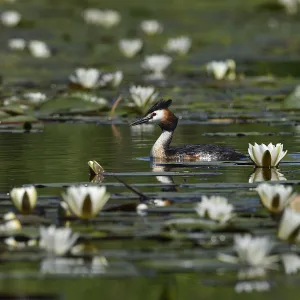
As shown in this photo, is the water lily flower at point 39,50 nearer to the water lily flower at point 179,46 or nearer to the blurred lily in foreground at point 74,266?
the water lily flower at point 179,46

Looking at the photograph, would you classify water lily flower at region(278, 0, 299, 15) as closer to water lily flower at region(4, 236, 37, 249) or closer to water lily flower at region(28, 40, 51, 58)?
water lily flower at region(28, 40, 51, 58)

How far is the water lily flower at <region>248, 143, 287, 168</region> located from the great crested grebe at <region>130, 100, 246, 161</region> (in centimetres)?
63

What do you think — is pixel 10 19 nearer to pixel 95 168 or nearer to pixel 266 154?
pixel 266 154

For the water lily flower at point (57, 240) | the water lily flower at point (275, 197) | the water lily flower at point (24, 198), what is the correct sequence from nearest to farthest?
the water lily flower at point (57, 240) < the water lily flower at point (275, 197) < the water lily flower at point (24, 198)

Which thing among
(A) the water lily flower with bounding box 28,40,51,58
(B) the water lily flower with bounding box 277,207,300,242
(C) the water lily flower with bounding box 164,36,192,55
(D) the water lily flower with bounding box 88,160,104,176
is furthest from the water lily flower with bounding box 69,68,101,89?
(B) the water lily flower with bounding box 277,207,300,242

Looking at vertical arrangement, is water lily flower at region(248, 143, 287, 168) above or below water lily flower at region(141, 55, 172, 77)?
below

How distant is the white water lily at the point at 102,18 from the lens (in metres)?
24.5

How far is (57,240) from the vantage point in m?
5.35

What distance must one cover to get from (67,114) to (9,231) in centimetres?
746

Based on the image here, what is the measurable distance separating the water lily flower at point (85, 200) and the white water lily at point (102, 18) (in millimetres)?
18394

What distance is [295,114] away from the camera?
13.3 m

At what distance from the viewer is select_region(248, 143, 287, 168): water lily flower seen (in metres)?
8.91

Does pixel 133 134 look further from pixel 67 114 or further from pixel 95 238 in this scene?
pixel 95 238

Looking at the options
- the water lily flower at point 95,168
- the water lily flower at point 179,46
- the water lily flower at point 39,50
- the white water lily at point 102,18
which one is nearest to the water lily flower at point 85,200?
the water lily flower at point 95,168
